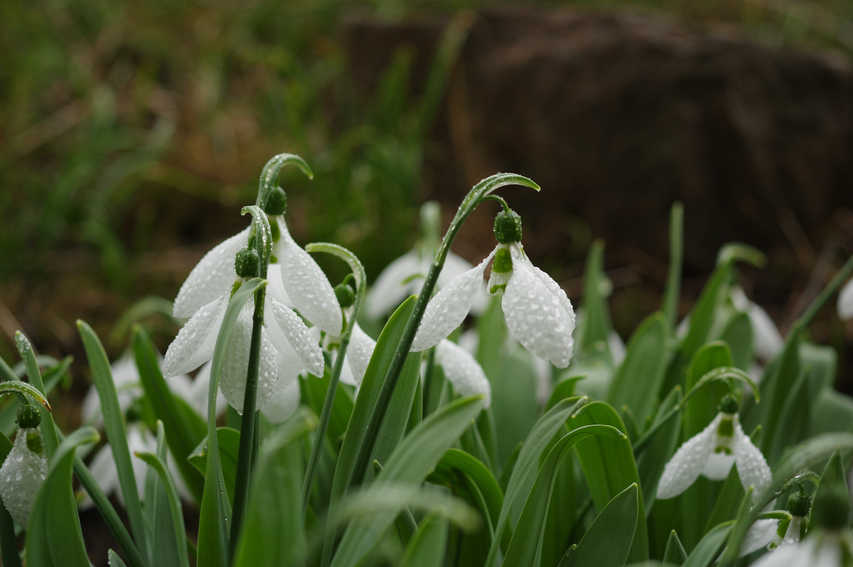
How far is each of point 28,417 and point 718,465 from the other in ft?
2.68

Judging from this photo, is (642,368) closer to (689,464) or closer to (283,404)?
(689,464)

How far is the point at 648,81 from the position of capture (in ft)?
9.77

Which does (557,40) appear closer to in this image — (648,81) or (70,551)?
(648,81)

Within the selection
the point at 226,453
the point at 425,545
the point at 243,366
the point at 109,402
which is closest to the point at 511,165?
the point at 226,453

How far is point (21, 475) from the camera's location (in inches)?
35.1

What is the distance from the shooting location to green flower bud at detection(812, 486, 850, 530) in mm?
579

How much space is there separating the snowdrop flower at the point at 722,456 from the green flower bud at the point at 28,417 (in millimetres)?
731

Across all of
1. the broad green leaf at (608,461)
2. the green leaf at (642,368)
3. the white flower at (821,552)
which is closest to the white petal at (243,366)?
the broad green leaf at (608,461)

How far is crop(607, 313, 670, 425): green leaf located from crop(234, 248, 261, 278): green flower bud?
799 millimetres

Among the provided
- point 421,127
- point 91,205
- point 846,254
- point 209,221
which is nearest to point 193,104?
point 209,221

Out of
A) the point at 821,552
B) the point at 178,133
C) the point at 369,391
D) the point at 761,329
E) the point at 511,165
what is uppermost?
the point at 178,133

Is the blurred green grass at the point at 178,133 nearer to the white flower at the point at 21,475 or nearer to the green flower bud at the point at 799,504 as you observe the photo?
the white flower at the point at 21,475

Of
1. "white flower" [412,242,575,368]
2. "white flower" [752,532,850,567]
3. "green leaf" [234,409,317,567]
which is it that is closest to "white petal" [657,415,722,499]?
"white flower" [412,242,575,368]

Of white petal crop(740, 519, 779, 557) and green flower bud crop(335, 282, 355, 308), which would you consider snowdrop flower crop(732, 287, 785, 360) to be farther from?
green flower bud crop(335, 282, 355, 308)
